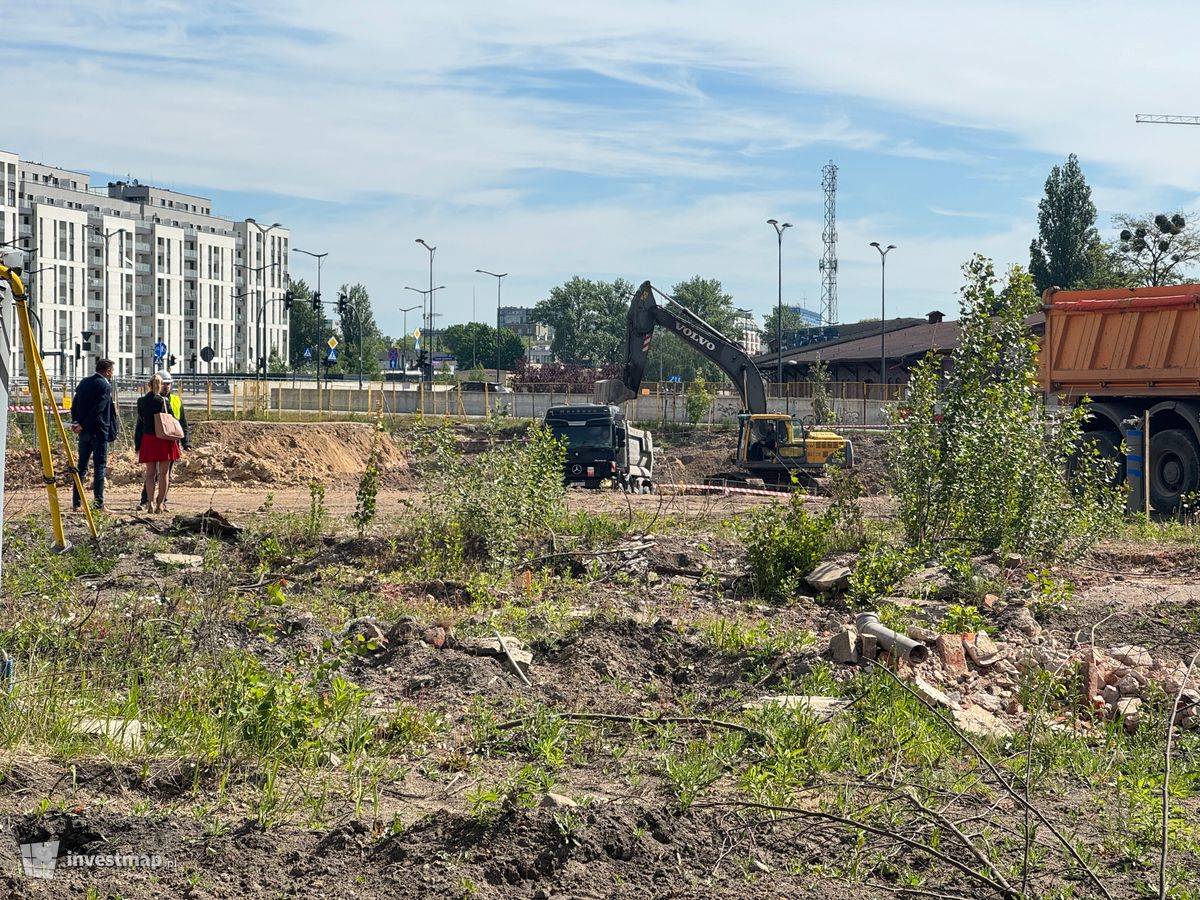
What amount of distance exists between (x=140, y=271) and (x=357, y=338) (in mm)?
23247

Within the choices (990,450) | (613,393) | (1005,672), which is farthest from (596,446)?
(1005,672)

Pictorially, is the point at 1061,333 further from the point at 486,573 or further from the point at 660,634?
the point at 660,634

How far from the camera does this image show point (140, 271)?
117875mm

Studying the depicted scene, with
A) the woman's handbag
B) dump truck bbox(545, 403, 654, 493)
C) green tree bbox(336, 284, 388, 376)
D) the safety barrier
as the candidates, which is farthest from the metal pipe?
green tree bbox(336, 284, 388, 376)

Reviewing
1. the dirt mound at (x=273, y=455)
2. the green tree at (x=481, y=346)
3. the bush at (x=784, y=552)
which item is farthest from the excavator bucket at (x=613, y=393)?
the green tree at (x=481, y=346)

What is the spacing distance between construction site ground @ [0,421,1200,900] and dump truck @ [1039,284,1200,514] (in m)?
9.13

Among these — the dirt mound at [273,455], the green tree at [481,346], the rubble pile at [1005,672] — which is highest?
the green tree at [481,346]

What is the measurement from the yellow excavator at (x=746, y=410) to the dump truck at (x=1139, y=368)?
5338 millimetres

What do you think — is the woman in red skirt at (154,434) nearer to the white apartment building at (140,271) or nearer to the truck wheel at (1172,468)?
the truck wheel at (1172,468)

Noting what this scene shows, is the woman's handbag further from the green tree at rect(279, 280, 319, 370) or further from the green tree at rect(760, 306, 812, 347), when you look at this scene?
the green tree at rect(279, 280, 319, 370)

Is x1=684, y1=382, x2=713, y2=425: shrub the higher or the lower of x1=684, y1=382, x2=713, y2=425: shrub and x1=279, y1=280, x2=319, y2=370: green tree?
the lower

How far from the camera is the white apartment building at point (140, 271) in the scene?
346 ft

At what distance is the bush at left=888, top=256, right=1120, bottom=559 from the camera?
40.4 ft

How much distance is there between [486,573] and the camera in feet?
39.6
